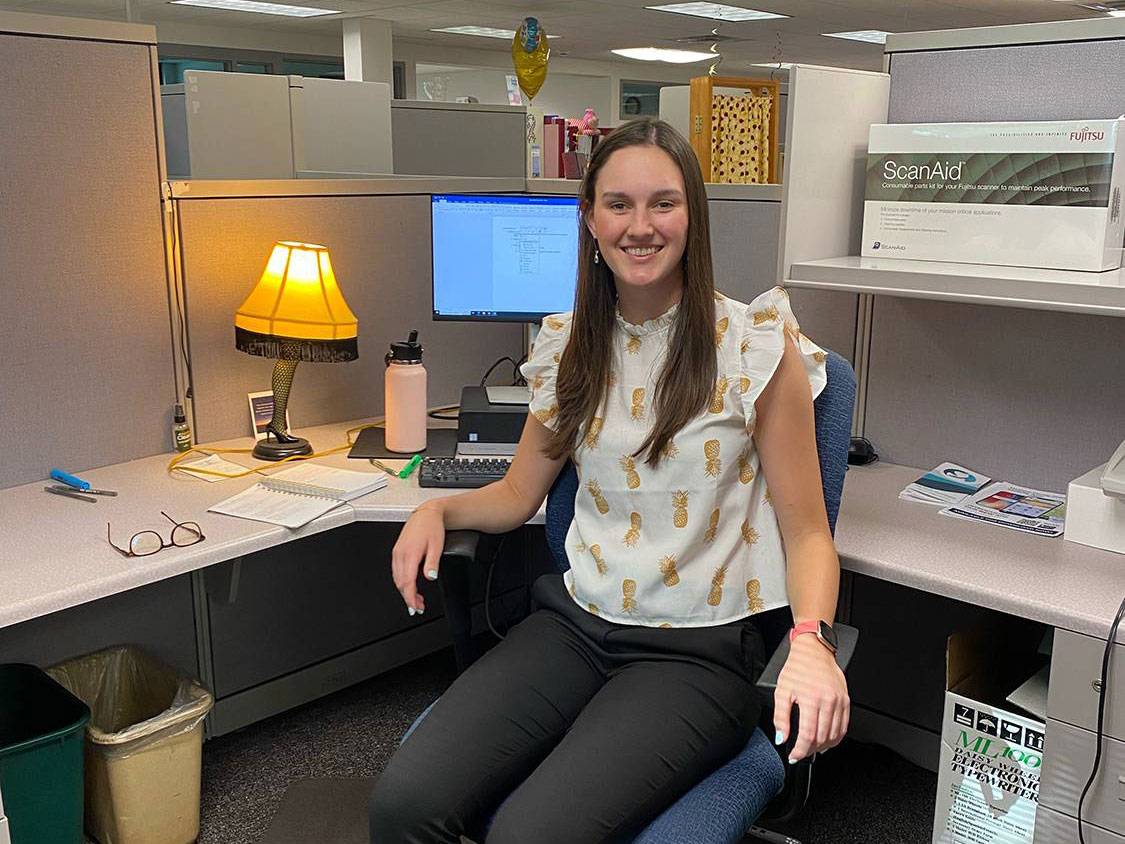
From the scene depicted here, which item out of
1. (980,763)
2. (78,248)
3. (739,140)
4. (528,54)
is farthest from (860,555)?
(528,54)

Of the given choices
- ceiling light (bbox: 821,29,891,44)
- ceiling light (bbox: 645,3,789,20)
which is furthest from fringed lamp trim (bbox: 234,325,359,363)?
ceiling light (bbox: 821,29,891,44)

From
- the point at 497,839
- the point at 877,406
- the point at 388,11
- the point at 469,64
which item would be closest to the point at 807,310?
the point at 877,406

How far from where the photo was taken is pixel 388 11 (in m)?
8.56

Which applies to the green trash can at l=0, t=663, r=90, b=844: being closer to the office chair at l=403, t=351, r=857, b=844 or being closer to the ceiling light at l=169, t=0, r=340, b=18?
the office chair at l=403, t=351, r=857, b=844

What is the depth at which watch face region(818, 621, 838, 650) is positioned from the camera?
128 centimetres

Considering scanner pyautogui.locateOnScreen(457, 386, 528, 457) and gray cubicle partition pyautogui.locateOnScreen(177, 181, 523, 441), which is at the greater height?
gray cubicle partition pyautogui.locateOnScreen(177, 181, 523, 441)

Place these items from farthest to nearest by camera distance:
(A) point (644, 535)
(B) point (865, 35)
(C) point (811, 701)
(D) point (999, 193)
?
(B) point (865, 35), (D) point (999, 193), (A) point (644, 535), (C) point (811, 701)

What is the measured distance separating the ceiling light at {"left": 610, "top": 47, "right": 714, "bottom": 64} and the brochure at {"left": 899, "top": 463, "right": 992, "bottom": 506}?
9871 mm

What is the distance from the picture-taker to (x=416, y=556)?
→ 4.86 feet

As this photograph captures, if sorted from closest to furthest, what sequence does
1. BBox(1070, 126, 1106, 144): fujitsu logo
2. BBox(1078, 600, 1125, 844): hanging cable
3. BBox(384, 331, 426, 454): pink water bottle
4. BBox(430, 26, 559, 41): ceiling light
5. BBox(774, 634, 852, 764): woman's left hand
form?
BBox(774, 634, 852, 764): woman's left hand, BBox(1078, 600, 1125, 844): hanging cable, BBox(1070, 126, 1106, 144): fujitsu logo, BBox(384, 331, 426, 454): pink water bottle, BBox(430, 26, 559, 41): ceiling light

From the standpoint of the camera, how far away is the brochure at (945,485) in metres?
1.82

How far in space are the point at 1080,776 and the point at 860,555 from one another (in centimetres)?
38

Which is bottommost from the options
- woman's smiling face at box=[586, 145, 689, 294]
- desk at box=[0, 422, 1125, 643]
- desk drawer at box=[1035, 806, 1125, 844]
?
desk drawer at box=[1035, 806, 1125, 844]

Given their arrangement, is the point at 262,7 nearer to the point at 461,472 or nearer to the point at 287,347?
the point at 287,347
